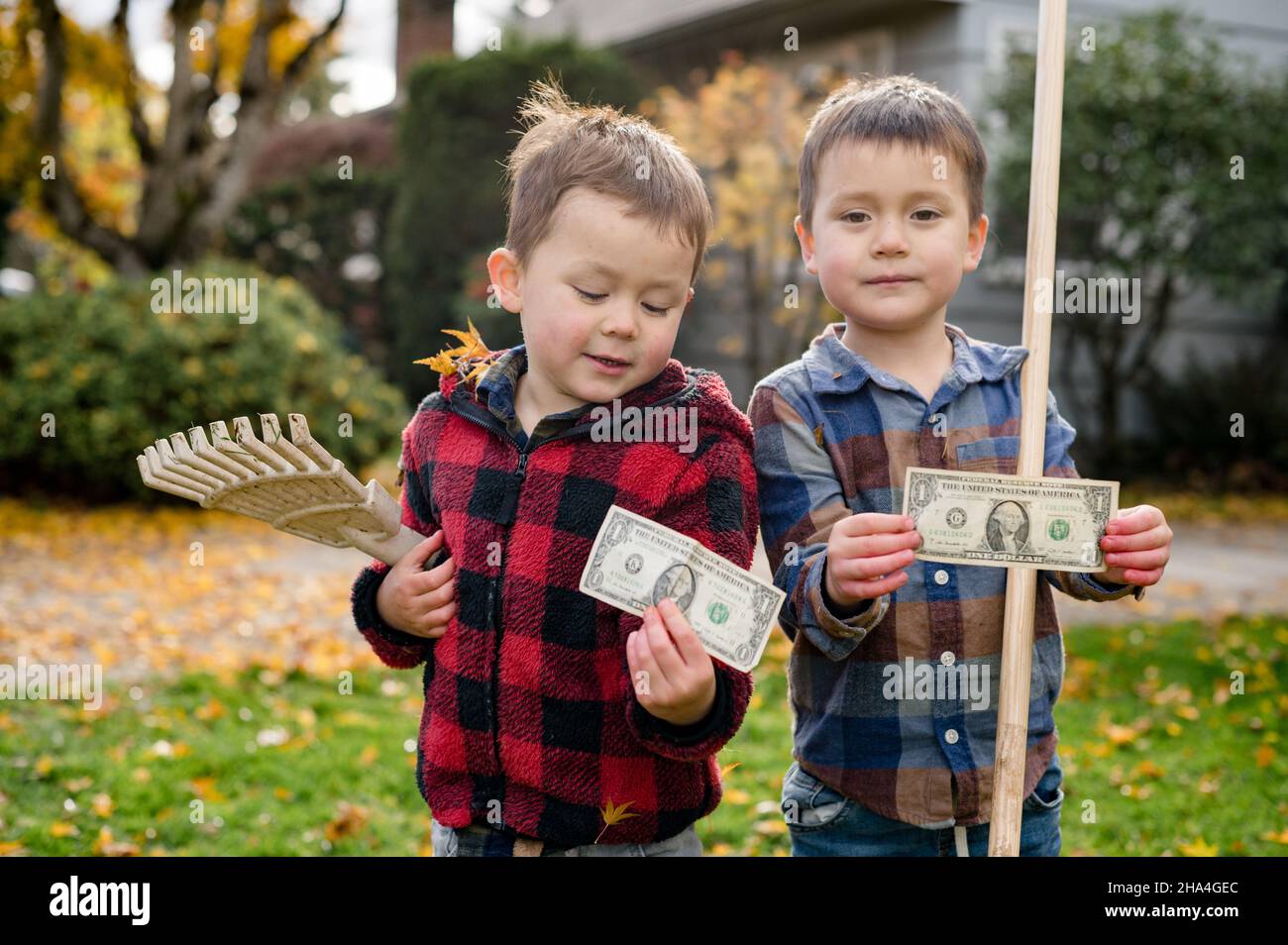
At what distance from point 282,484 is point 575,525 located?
47 cm

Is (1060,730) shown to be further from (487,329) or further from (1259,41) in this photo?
(1259,41)

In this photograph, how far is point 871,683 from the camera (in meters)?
Result: 2.16

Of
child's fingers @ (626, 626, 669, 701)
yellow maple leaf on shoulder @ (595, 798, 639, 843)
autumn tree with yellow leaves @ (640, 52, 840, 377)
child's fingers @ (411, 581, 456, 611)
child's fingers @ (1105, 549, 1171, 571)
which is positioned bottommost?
yellow maple leaf on shoulder @ (595, 798, 639, 843)

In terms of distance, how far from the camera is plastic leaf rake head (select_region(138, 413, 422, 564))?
6.44ft

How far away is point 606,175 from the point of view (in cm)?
198

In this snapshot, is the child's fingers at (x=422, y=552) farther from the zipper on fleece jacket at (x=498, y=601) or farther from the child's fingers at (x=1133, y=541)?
the child's fingers at (x=1133, y=541)

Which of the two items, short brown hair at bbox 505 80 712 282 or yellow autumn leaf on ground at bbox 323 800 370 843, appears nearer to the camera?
short brown hair at bbox 505 80 712 282

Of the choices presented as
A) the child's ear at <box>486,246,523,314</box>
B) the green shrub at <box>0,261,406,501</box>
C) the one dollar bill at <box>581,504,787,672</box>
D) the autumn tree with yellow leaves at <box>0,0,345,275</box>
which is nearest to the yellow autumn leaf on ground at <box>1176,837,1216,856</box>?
the one dollar bill at <box>581,504,787,672</box>

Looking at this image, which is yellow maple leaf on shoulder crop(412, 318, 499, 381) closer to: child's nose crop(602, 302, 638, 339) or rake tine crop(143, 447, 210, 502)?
child's nose crop(602, 302, 638, 339)

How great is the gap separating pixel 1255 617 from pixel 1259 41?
8190 mm

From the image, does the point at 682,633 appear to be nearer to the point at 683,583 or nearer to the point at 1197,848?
the point at 683,583

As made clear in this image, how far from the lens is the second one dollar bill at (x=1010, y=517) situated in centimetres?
192

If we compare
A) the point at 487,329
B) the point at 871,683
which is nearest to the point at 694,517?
the point at 871,683

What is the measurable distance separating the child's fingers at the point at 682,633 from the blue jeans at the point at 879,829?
1.80 ft
